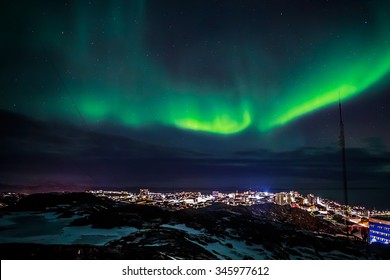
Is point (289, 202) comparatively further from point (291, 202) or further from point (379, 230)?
point (379, 230)

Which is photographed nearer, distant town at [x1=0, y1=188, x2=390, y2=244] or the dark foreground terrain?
the dark foreground terrain

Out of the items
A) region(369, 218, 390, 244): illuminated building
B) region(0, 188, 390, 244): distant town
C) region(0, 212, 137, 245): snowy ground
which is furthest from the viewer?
region(0, 188, 390, 244): distant town

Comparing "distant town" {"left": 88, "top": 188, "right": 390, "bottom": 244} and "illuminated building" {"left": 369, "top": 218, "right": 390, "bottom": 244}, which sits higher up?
"distant town" {"left": 88, "top": 188, "right": 390, "bottom": 244}

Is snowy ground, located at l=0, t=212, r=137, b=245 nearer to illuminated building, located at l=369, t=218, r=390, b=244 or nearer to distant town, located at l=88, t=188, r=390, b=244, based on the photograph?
distant town, located at l=88, t=188, r=390, b=244

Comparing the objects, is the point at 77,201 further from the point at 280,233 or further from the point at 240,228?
the point at 280,233

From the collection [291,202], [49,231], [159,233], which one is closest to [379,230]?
[291,202]

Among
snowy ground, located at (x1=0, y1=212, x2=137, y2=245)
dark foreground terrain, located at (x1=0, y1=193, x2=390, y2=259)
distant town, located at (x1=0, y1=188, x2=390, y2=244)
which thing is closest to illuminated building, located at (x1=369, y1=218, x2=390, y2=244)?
distant town, located at (x1=0, y1=188, x2=390, y2=244)

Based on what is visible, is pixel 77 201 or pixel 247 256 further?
pixel 77 201

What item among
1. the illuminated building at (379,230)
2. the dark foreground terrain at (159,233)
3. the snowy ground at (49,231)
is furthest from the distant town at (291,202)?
the snowy ground at (49,231)
